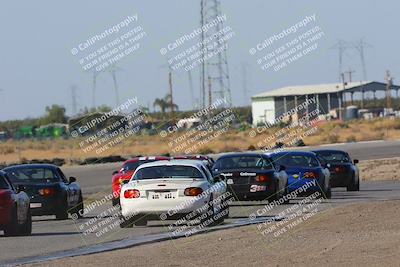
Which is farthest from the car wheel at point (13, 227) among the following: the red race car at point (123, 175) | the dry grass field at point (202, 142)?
the dry grass field at point (202, 142)

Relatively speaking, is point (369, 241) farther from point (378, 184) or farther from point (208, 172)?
point (378, 184)

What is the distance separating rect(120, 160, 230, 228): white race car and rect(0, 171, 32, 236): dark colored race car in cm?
188

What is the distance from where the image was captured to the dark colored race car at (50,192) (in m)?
29.5

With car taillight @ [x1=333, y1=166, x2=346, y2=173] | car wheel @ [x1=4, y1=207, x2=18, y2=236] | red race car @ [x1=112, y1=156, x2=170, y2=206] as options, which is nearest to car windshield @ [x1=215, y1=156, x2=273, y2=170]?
red race car @ [x1=112, y1=156, x2=170, y2=206]

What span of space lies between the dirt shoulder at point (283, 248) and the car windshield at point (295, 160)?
11605 mm

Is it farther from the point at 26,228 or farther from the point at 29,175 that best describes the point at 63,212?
the point at 26,228

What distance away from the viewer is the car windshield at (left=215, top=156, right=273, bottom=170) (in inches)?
1312

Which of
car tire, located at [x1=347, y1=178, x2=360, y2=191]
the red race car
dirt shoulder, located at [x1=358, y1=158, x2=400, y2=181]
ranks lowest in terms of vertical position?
dirt shoulder, located at [x1=358, y1=158, x2=400, y2=181]

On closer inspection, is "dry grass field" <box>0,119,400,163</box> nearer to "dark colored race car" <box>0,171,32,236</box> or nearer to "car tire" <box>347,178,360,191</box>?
"car tire" <box>347,178,360,191</box>

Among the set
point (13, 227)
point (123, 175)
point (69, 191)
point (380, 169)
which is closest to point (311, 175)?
point (123, 175)

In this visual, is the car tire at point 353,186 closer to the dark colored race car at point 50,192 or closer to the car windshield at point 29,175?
the dark colored race car at point 50,192

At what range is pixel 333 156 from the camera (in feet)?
139

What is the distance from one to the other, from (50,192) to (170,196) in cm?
578

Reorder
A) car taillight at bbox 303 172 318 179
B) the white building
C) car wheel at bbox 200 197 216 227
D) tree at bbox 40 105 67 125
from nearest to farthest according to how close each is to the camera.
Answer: car wheel at bbox 200 197 216 227
car taillight at bbox 303 172 318 179
the white building
tree at bbox 40 105 67 125
